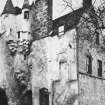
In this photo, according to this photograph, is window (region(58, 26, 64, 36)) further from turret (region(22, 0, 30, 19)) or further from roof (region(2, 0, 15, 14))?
roof (region(2, 0, 15, 14))

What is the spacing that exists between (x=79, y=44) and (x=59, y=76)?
3.10 meters

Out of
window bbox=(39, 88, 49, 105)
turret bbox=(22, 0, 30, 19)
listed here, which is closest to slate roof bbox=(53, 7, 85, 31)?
turret bbox=(22, 0, 30, 19)

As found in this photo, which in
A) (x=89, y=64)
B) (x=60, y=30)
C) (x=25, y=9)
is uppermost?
(x=25, y=9)

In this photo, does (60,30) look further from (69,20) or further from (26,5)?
(26,5)

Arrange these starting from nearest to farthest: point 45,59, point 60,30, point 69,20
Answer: point 69,20 < point 60,30 < point 45,59

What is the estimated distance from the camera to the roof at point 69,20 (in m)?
24.1

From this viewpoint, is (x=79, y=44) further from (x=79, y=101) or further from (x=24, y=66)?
(x=24, y=66)

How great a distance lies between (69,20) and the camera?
82.9 feet

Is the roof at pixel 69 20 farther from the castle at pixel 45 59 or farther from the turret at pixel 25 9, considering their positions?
the turret at pixel 25 9

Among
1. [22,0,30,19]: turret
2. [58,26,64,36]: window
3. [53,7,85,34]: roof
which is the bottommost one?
[58,26,64,36]: window

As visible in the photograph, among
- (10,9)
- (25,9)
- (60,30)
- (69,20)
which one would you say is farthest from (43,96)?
(10,9)

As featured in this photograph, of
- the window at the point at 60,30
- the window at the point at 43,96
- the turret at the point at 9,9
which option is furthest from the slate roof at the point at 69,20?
the window at the point at 43,96

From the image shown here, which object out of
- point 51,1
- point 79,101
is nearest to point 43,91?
point 79,101

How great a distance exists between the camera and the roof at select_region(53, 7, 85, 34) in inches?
947
